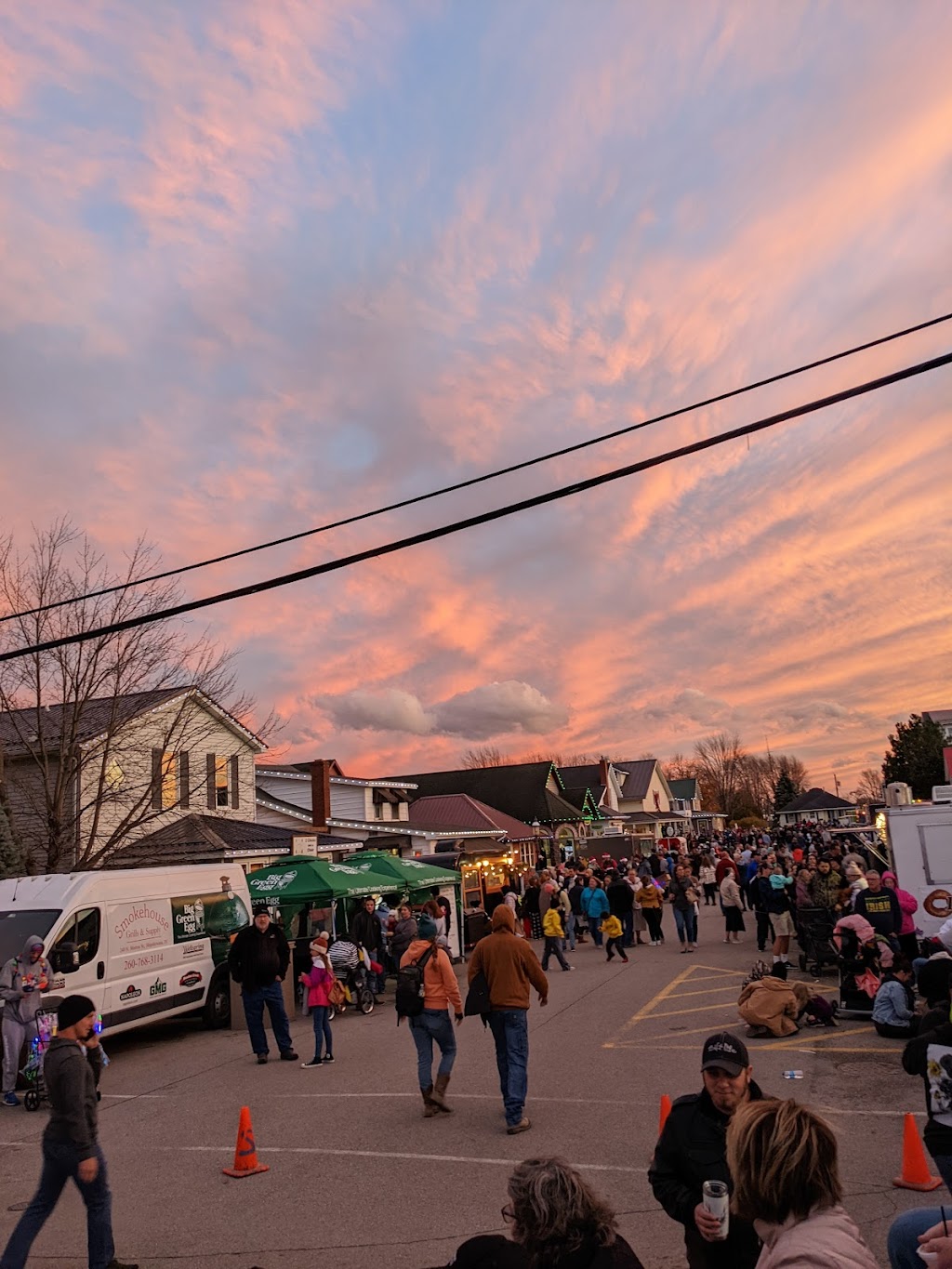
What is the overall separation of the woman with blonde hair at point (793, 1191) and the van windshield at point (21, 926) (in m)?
10.8

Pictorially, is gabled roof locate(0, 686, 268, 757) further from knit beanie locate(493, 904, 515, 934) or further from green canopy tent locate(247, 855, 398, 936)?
knit beanie locate(493, 904, 515, 934)

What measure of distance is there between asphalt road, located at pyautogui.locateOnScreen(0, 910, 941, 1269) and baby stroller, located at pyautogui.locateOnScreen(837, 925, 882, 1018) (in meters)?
0.68

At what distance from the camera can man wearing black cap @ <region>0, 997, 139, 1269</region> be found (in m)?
5.20

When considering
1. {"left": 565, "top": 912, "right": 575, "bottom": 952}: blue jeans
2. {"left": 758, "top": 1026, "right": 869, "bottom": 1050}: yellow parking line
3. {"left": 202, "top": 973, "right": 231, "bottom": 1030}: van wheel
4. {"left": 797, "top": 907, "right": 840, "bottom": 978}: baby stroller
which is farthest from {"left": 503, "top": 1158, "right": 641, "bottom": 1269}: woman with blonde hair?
{"left": 565, "top": 912, "right": 575, "bottom": 952}: blue jeans

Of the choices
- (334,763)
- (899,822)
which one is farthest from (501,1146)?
(334,763)

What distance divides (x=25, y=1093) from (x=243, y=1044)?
3.38 metres

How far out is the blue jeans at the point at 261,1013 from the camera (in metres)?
11.7

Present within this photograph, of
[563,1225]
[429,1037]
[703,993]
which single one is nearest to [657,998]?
[703,993]

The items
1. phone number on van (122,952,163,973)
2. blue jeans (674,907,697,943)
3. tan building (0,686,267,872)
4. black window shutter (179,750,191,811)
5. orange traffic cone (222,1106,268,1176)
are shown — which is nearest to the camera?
orange traffic cone (222,1106,268,1176)

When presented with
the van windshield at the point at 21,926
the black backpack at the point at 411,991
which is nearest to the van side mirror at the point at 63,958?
the van windshield at the point at 21,926

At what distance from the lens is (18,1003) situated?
34.4ft

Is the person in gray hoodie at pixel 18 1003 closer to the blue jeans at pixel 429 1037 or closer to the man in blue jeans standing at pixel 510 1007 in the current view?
the blue jeans at pixel 429 1037

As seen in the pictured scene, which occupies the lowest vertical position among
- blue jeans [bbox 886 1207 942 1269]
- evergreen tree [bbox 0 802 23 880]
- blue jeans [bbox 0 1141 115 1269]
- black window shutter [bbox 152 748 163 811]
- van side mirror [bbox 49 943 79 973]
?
blue jeans [bbox 0 1141 115 1269]

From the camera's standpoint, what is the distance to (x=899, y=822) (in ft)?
48.8
